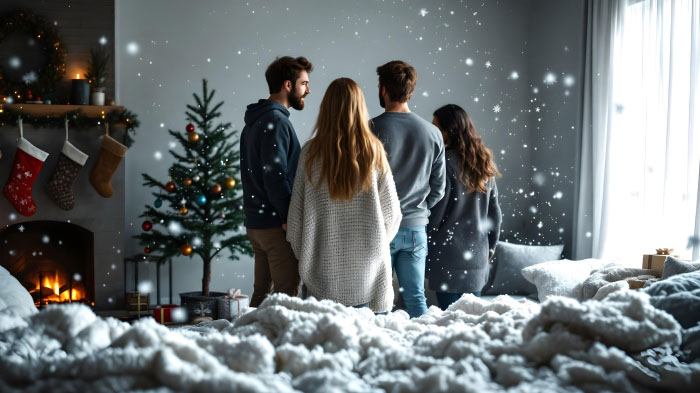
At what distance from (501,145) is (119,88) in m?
2.87

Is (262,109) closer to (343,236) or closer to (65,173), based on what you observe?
(343,236)

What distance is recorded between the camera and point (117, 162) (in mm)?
4156

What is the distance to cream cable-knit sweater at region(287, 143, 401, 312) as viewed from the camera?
220 cm

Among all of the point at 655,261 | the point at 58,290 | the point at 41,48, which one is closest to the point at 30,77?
the point at 41,48

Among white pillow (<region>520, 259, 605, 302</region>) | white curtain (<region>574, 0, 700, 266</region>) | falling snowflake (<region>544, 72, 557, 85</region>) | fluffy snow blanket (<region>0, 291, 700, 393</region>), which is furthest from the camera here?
falling snowflake (<region>544, 72, 557, 85</region>)

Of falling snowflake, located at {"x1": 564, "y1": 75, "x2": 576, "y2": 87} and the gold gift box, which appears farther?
falling snowflake, located at {"x1": 564, "y1": 75, "x2": 576, "y2": 87}

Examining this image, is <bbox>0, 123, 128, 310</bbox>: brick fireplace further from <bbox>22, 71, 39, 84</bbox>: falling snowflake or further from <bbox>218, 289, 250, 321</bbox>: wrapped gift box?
<bbox>218, 289, 250, 321</bbox>: wrapped gift box

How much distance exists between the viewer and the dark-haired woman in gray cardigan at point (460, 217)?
2785 millimetres

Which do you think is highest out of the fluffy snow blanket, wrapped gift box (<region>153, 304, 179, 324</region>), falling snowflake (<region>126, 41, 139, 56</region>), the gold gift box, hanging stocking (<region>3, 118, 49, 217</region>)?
falling snowflake (<region>126, 41, 139, 56</region>)

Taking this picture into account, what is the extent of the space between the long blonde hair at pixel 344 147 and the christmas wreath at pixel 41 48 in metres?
2.68

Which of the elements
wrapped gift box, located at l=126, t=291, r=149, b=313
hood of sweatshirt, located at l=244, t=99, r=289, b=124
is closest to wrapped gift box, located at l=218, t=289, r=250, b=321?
wrapped gift box, located at l=126, t=291, r=149, b=313

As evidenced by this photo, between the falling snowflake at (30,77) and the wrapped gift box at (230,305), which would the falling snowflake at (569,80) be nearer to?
the wrapped gift box at (230,305)

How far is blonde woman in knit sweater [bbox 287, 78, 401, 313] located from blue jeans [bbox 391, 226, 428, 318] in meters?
0.16

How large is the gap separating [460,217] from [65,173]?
2.66 metres
